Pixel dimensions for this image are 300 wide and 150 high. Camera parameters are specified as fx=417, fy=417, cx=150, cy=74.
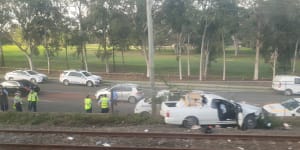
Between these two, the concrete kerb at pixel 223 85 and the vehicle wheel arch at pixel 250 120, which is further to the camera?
the concrete kerb at pixel 223 85

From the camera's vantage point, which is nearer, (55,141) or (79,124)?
(55,141)

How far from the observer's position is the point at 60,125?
18.3 m

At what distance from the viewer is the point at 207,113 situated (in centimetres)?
1755

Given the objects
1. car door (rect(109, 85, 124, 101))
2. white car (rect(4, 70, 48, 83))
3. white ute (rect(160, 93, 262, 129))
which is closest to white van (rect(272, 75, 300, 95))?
car door (rect(109, 85, 124, 101))

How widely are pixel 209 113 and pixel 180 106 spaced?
125 cm

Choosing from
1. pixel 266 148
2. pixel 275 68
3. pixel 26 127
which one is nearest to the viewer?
pixel 266 148

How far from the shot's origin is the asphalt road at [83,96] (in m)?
25.3

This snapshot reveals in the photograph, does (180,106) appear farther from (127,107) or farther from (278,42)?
(278,42)

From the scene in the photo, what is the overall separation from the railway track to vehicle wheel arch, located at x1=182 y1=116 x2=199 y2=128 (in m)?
3.36

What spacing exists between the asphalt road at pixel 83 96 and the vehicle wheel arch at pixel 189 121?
6409mm

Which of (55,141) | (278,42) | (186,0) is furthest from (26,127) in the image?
(278,42)

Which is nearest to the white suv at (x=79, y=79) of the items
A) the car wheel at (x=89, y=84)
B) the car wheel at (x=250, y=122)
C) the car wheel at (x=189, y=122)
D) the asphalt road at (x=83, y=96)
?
the car wheel at (x=89, y=84)

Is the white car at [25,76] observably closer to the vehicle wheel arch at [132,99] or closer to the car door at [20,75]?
the car door at [20,75]

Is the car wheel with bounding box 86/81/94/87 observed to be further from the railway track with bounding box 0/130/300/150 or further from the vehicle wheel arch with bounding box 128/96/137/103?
the railway track with bounding box 0/130/300/150
